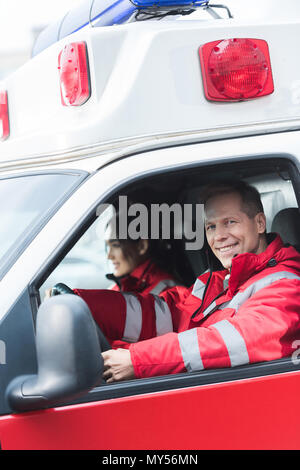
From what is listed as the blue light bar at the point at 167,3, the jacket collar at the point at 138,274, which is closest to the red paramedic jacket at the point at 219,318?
the blue light bar at the point at 167,3

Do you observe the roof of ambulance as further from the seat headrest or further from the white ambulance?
the seat headrest

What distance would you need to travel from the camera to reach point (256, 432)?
75.7 inches

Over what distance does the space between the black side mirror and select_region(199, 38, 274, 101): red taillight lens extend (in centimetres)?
94

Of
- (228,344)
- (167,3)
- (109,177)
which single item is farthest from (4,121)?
(228,344)

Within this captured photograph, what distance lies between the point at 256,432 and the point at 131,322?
105cm

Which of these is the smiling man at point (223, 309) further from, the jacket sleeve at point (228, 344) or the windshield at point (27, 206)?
the windshield at point (27, 206)

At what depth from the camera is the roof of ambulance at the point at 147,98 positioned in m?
2.04

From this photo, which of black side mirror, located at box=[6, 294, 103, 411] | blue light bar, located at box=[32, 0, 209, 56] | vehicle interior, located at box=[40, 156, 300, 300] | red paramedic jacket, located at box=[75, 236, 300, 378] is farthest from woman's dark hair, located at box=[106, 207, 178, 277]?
black side mirror, located at box=[6, 294, 103, 411]

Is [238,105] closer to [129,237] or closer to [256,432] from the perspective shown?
[256,432]

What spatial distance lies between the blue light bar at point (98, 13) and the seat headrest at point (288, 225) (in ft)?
2.93

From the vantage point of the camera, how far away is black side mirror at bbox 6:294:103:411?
157cm

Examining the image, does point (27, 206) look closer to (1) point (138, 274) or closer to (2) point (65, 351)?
(2) point (65, 351)

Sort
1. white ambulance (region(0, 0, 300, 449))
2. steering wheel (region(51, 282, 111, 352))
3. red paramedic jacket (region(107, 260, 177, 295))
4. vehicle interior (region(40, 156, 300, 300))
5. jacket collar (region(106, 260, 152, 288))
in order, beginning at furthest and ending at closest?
jacket collar (region(106, 260, 152, 288)) → red paramedic jacket (region(107, 260, 177, 295)) → steering wheel (region(51, 282, 111, 352)) → vehicle interior (region(40, 156, 300, 300)) → white ambulance (region(0, 0, 300, 449))

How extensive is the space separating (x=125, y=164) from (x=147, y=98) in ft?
0.78
